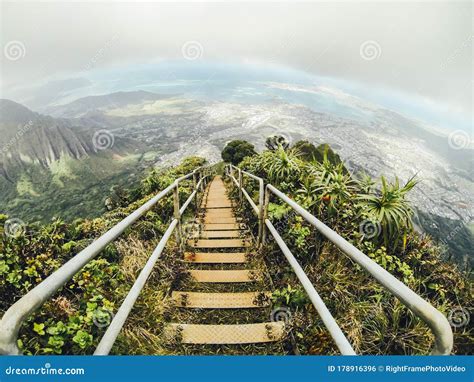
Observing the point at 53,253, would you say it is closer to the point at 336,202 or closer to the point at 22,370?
the point at 22,370

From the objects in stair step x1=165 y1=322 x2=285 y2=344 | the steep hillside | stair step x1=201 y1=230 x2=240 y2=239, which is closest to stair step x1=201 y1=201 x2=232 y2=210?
stair step x1=201 y1=230 x2=240 y2=239

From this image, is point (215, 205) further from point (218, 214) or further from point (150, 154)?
point (150, 154)

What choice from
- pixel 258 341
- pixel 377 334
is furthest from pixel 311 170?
pixel 258 341

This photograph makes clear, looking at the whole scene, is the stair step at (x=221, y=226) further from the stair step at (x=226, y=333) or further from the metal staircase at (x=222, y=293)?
the stair step at (x=226, y=333)

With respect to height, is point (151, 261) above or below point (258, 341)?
above

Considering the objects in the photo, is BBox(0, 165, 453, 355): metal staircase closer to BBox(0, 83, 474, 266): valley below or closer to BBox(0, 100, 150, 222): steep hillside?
BBox(0, 83, 474, 266): valley below

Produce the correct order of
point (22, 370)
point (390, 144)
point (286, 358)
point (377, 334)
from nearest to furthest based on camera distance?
point (22, 370) < point (286, 358) < point (377, 334) < point (390, 144)
